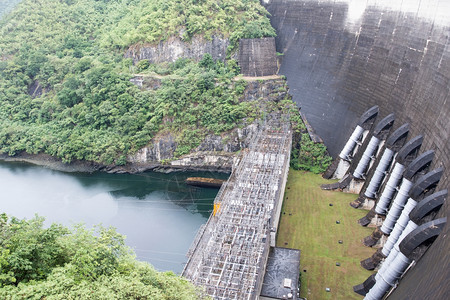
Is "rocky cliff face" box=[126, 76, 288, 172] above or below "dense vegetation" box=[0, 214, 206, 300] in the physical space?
below

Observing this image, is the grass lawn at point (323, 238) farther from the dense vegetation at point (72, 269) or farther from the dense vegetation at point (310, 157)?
the dense vegetation at point (72, 269)

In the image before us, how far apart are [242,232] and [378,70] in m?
15.5

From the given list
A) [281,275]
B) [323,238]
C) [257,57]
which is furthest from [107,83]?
[281,275]

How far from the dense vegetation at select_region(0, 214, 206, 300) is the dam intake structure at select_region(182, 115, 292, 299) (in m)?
5.10

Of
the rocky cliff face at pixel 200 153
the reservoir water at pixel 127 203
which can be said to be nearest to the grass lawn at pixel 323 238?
the reservoir water at pixel 127 203

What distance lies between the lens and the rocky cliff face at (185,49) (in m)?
43.6

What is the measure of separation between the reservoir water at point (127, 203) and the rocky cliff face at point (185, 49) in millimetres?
13580

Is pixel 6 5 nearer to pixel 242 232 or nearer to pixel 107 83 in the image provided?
pixel 107 83

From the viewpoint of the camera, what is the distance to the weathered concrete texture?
42.3 metres

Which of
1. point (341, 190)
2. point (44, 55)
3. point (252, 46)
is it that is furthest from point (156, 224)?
point (44, 55)

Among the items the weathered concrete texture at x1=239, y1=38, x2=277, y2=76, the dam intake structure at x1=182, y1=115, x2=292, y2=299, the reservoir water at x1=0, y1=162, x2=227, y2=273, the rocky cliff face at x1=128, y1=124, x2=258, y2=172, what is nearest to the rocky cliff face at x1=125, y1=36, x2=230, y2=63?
the weathered concrete texture at x1=239, y1=38, x2=277, y2=76

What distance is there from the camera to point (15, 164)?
134 feet

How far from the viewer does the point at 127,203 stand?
3331 cm

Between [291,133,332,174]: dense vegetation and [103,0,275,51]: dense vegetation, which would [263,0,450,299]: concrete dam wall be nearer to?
[291,133,332,174]: dense vegetation
